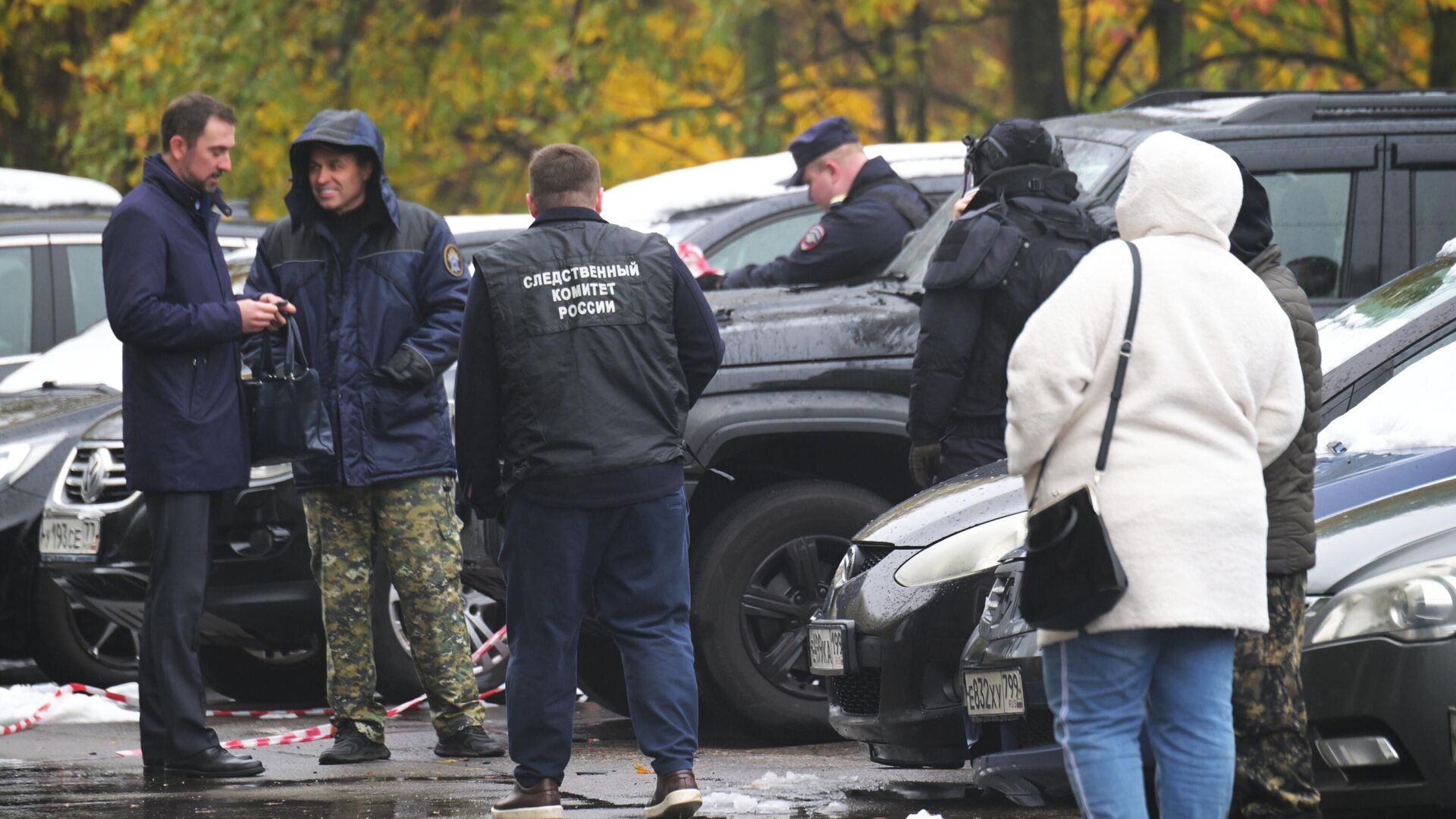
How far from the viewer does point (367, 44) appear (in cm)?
1780

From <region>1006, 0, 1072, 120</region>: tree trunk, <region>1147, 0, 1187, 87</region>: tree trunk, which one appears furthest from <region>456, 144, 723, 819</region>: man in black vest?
<region>1147, 0, 1187, 87</region>: tree trunk

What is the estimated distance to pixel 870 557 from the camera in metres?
6.11

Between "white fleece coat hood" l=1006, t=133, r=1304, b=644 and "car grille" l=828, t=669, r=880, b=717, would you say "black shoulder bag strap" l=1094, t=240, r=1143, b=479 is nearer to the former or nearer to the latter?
"white fleece coat hood" l=1006, t=133, r=1304, b=644

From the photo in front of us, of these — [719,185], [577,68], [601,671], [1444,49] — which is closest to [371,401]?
[601,671]

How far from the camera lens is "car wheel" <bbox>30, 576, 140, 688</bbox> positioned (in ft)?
29.2

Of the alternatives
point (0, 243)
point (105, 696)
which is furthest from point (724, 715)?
point (0, 243)

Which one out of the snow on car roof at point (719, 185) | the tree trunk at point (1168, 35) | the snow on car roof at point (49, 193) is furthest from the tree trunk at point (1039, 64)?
the snow on car roof at point (49, 193)

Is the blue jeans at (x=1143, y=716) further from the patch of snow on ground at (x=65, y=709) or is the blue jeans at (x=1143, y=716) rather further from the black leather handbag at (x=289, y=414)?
the patch of snow on ground at (x=65, y=709)

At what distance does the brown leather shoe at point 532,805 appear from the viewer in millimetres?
5441

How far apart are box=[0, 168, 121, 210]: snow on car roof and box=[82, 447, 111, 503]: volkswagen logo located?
151 inches

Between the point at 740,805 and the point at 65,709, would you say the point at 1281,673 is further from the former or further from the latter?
the point at 65,709

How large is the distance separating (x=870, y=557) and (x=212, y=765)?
214 centimetres

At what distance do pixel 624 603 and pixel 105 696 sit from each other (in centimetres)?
384

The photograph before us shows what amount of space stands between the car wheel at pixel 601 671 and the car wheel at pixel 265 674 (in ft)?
4.99
